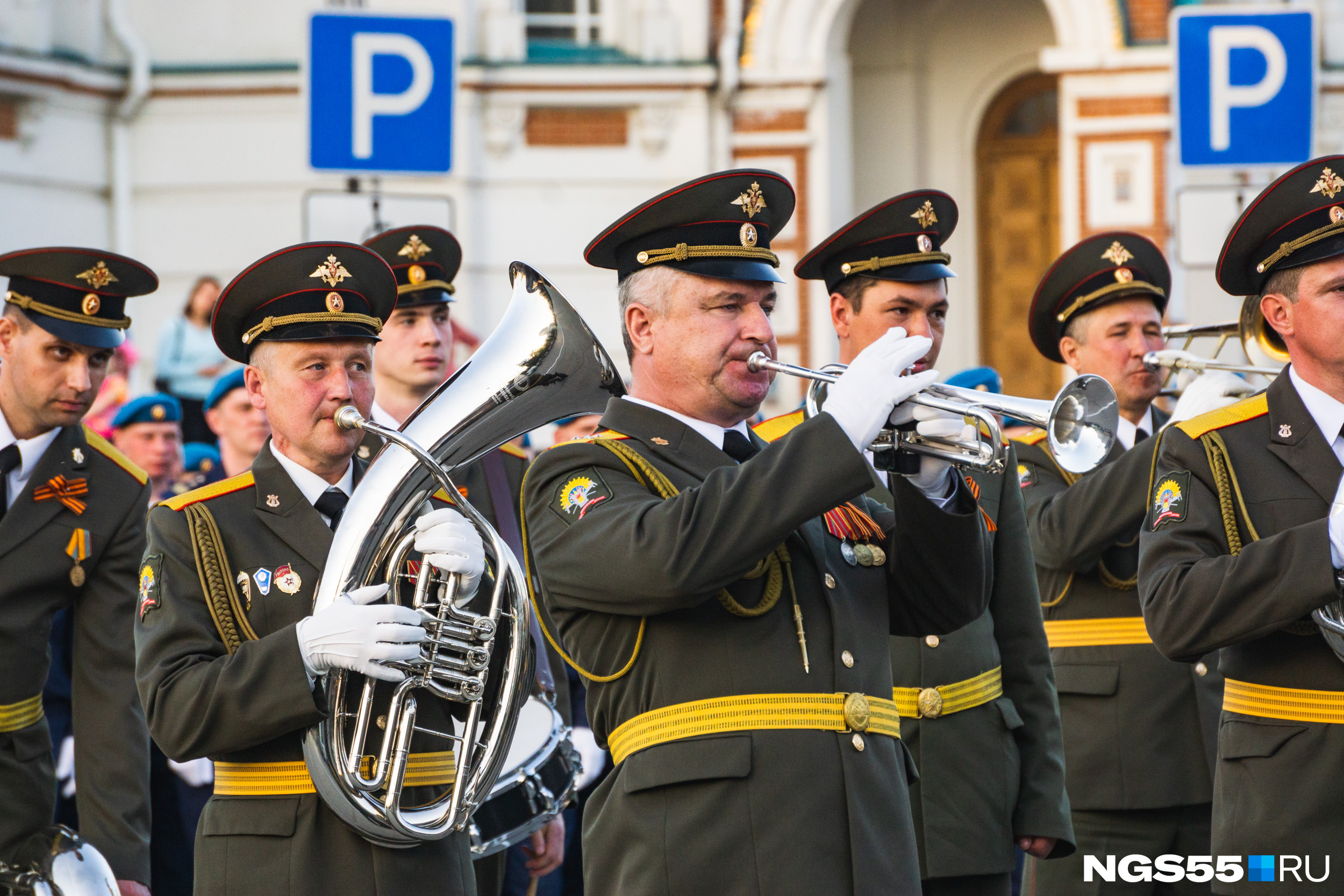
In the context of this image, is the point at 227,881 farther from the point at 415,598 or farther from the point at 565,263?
the point at 565,263

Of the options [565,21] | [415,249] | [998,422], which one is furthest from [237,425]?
[565,21]

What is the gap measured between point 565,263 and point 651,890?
1079cm

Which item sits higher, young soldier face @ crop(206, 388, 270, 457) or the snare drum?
young soldier face @ crop(206, 388, 270, 457)

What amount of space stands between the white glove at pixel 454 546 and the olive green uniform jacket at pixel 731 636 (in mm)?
222

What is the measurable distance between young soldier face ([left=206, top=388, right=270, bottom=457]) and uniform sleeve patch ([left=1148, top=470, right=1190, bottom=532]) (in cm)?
383

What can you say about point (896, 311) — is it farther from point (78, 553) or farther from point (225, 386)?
point (225, 386)

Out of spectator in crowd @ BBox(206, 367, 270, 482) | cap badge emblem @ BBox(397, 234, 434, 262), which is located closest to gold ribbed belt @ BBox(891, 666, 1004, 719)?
cap badge emblem @ BBox(397, 234, 434, 262)

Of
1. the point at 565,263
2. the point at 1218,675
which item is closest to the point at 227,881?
the point at 1218,675

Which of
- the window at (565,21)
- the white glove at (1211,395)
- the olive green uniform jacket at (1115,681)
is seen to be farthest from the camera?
the window at (565,21)

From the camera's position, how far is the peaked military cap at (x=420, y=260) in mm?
6016

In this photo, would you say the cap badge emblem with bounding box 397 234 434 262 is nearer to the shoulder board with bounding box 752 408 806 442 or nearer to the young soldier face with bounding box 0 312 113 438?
the young soldier face with bounding box 0 312 113 438

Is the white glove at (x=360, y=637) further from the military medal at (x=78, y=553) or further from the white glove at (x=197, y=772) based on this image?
the white glove at (x=197, y=772)

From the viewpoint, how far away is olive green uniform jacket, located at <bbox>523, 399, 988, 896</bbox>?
3188 millimetres

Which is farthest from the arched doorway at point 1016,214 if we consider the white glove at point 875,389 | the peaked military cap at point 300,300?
the white glove at point 875,389
